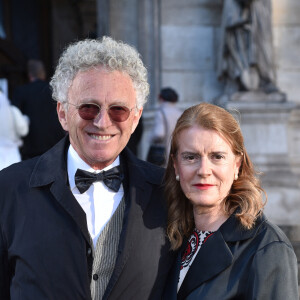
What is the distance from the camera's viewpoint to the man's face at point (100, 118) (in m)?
2.49

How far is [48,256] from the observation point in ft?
7.88

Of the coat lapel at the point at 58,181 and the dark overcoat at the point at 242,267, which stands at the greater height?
the coat lapel at the point at 58,181

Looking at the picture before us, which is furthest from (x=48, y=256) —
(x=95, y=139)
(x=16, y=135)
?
(x=16, y=135)

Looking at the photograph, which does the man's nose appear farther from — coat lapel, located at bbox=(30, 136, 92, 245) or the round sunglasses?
coat lapel, located at bbox=(30, 136, 92, 245)

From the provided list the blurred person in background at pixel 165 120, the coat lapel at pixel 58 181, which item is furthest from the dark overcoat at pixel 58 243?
the blurred person in background at pixel 165 120

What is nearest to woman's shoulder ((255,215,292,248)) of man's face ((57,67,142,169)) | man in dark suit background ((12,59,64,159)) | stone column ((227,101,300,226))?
man's face ((57,67,142,169))

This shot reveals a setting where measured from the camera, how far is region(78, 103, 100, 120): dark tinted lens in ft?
8.18

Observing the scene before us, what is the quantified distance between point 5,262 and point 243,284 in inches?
39.5

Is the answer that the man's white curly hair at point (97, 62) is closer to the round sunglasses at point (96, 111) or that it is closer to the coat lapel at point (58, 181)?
the round sunglasses at point (96, 111)

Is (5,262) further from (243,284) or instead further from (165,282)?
(243,284)

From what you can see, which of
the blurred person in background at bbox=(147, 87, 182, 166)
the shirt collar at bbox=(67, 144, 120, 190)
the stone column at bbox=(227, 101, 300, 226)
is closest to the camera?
the shirt collar at bbox=(67, 144, 120, 190)

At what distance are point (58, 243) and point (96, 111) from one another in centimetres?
59

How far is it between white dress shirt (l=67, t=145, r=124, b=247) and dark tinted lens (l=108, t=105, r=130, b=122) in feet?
0.86

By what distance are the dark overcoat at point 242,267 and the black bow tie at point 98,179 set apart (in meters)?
0.48
